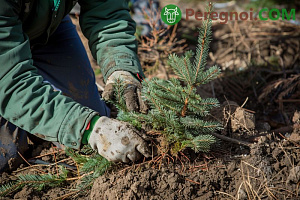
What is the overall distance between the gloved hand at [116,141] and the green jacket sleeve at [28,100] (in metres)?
0.10

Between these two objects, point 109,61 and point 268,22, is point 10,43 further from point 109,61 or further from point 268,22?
point 268,22

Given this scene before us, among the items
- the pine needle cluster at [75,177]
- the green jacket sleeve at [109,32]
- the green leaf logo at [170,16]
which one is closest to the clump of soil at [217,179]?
the pine needle cluster at [75,177]

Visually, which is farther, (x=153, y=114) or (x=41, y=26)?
(x=41, y=26)

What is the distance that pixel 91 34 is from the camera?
2.83 metres

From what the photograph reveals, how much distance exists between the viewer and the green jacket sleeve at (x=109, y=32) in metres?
2.66

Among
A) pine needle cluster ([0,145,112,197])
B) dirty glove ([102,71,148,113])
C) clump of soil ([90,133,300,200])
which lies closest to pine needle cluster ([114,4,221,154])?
dirty glove ([102,71,148,113])

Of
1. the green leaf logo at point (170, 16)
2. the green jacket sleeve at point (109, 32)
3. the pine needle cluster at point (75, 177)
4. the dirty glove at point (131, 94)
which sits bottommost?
the pine needle cluster at point (75, 177)

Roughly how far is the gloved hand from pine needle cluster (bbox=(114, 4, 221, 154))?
0.68ft

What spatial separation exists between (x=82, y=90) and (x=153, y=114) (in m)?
1.13

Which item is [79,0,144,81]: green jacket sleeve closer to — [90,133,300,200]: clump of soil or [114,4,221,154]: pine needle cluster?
[114,4,221,154]: pine needle cluster

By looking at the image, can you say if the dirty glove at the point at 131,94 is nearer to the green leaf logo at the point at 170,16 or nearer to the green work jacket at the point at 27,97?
the green work jacket at the point at 27,97

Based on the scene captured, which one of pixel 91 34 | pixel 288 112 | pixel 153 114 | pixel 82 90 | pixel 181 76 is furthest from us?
pixel 288 112

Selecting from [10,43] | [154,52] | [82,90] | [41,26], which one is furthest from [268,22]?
[10,43]

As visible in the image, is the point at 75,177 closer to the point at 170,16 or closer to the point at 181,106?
the point at 181,106
